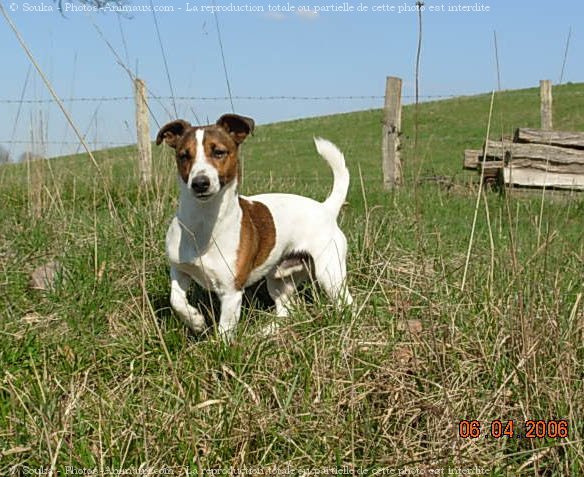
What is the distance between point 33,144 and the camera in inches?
271

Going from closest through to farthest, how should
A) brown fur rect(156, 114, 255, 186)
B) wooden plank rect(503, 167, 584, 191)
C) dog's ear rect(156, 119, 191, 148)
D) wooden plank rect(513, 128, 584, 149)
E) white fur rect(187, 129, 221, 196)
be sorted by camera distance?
white fur rect(187, 129, 221, 196) < brown fur rect(156, 114, 255, 186) < dog's ear rect(156, 119, 191, 148) < wooden plank rect(503, 167, 584, 191) < wooden plank rect(513, 128, 584, 149)

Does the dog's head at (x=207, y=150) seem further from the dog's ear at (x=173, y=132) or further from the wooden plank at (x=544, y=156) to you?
the wooden plank at (x=544, y=156)

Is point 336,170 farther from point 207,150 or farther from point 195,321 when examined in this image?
point 195,321

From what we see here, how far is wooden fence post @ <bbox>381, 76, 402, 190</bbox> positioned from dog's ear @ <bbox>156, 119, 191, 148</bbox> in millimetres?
6841

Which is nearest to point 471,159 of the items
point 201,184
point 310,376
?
point 201,184

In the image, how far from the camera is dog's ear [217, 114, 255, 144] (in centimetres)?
445

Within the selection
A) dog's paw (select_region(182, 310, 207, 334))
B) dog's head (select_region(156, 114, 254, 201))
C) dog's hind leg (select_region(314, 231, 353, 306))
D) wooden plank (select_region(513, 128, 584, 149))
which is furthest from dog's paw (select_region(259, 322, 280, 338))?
wooden plank (select_region(513, 128, 584, 149))

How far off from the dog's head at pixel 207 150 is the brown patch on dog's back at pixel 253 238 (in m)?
0.35

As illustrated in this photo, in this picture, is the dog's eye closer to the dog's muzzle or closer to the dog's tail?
the dog's muzzle

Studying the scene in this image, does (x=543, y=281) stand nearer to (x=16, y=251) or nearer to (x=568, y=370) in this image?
(x=568, y=370)

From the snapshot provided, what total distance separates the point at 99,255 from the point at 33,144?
227 cm

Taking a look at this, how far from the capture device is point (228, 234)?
176 inches

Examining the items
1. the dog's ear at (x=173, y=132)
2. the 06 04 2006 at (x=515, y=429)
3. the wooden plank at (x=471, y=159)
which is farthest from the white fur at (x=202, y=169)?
the wooden plank at (x=471, y=159)

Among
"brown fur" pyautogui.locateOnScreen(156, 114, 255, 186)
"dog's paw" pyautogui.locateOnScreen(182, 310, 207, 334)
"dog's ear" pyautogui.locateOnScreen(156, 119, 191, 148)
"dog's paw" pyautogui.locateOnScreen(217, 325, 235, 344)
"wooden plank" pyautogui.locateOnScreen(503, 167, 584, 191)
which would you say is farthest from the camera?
"wooden plank" pyautogui.locateOnScreen(503, 167, 584, 191)
